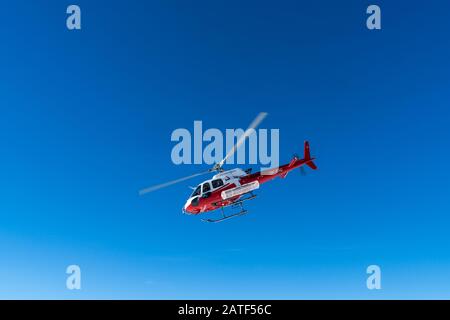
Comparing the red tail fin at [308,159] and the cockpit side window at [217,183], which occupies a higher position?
the red tail fin at [308,159]

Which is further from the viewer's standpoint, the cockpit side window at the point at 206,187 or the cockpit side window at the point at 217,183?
the cockpit side window at the point at 217,183

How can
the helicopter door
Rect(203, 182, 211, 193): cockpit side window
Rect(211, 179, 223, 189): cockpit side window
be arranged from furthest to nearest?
Rect(211, 179, 223, 189): cockpit side window < Rect(203, 182, 211, 193): cockpit side window < the helicopter door

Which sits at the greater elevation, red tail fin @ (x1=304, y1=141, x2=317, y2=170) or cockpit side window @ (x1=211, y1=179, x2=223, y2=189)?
red tail fin @ (x1=304, y1=141, x2=317, y2=170)

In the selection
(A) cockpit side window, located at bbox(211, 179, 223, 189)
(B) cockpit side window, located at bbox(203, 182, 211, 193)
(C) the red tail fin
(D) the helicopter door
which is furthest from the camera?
(C) the red tail fin

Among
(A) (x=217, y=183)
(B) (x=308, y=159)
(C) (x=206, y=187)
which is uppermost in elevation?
(B) (x=308, y=159)

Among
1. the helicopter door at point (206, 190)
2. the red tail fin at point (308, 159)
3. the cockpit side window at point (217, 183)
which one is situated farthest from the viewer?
the red tail fin at point (308, 159)

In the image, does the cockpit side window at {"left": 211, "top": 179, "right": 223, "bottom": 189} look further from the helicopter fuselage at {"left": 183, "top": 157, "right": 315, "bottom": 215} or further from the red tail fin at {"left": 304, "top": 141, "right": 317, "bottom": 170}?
the red tail fin at {"left": 304, "top": 141, "right": 317, "bottom": 170}

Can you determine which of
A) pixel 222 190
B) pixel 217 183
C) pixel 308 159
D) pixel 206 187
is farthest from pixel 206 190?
pixel 308 159

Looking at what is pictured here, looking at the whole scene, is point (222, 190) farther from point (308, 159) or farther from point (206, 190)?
point (308, 159)

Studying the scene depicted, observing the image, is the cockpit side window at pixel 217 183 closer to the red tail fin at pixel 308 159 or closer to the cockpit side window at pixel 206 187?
the cockpit side window at pixel 206 187
